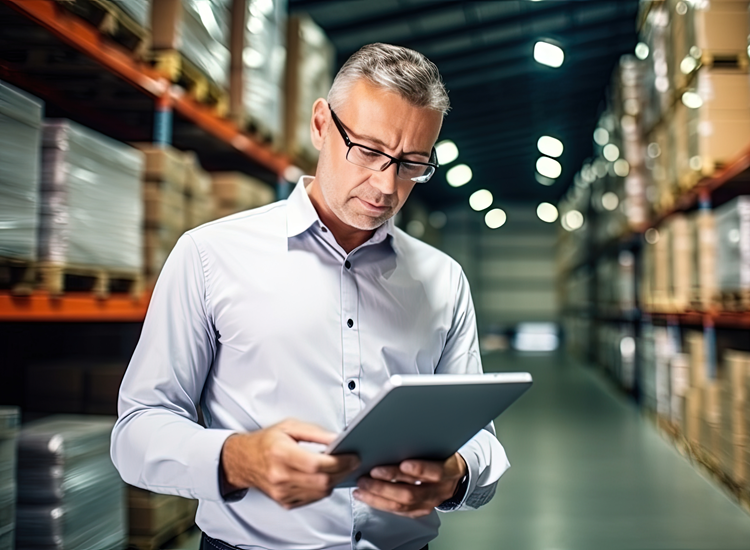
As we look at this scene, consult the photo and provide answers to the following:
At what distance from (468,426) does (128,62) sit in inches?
109

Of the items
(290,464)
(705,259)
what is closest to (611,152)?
(705,259)

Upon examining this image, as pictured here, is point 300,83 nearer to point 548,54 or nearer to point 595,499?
point 595,499

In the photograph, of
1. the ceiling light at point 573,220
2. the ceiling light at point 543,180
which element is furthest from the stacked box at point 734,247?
the ceiling light at point 543,180

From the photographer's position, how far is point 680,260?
6.39 metres

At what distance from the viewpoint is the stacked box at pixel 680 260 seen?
625cm

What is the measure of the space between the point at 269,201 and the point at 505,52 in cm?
809


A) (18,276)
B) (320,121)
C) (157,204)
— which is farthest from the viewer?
(157,204)

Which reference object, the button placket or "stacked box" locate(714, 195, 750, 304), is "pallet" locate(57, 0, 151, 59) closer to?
the button placket

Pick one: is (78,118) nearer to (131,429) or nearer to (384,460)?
(131,429)

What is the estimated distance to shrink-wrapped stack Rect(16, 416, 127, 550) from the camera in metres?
2.88

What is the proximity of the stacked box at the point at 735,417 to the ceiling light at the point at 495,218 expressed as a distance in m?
21.5

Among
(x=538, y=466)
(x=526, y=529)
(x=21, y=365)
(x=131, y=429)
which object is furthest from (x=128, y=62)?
(x=538, y=466)

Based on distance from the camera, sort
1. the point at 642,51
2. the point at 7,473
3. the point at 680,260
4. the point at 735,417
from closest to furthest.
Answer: the point at 7,473 → the point at 735,417 → the point at 680,260 → the point at 642,51

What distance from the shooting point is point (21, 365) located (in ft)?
14.3
